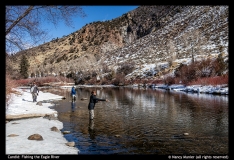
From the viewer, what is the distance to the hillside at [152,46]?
81.0 meters

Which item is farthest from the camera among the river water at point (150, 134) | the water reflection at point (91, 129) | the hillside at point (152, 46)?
the hillside at point (152, 46)

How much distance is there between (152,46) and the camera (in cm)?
11869

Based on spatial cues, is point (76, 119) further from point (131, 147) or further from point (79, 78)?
point (79, 78)

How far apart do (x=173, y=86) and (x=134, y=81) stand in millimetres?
24510

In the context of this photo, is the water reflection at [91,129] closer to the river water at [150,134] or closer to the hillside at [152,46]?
→ the river water at [150,134]

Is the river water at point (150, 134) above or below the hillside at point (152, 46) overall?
below

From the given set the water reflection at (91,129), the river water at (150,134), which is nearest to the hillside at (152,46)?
the water reflection at (91,129)

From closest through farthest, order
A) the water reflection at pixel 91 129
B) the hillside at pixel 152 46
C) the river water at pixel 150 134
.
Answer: the river water at pixel 150 134
the water reflection at pixel 91 129
the hillside at pixel 152 46

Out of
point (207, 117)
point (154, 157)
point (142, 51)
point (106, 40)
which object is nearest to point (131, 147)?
point (154, 157)

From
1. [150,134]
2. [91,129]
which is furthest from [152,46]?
[150,134]

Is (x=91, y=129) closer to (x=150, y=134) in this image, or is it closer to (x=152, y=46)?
(x=150, y=134)

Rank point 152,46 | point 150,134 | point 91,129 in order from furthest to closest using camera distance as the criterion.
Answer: point 152,46
point 91,129
point 150,134

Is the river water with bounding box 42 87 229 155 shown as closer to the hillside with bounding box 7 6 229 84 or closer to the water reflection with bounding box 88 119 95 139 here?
the water reflection with bounding box 88 119 95 139

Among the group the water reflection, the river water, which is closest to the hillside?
the water reflection
